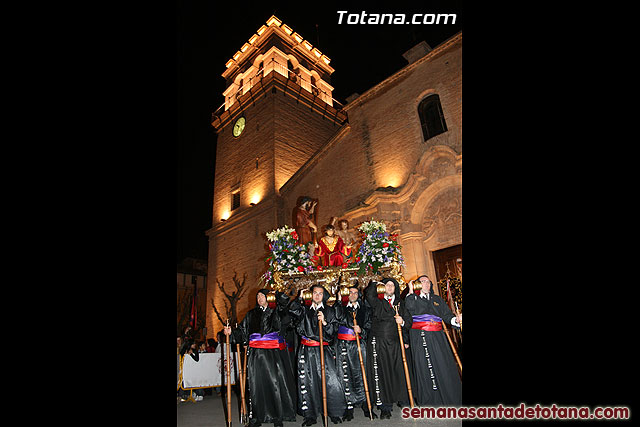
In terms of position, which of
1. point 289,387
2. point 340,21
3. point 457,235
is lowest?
point 289,387

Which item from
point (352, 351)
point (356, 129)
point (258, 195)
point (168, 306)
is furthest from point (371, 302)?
point (258, 195)

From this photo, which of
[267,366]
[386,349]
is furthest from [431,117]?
[267,366]

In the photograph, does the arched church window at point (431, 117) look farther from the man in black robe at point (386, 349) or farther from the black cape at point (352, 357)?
the black cape at point (352, 357)

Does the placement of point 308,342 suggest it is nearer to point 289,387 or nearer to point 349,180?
point 289,387

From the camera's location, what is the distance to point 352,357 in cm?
611

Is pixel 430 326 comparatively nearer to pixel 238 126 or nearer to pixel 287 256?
pixel 287 256

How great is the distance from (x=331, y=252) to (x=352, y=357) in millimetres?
2861

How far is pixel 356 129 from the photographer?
50.3 ft

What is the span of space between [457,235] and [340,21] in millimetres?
7613

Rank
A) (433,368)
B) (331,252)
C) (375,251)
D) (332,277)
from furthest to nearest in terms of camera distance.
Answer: (331,252) → (332,277) → (375,251) → (433,368)

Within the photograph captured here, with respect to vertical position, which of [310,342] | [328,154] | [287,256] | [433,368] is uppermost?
[328,154]

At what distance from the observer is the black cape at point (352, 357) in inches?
231
